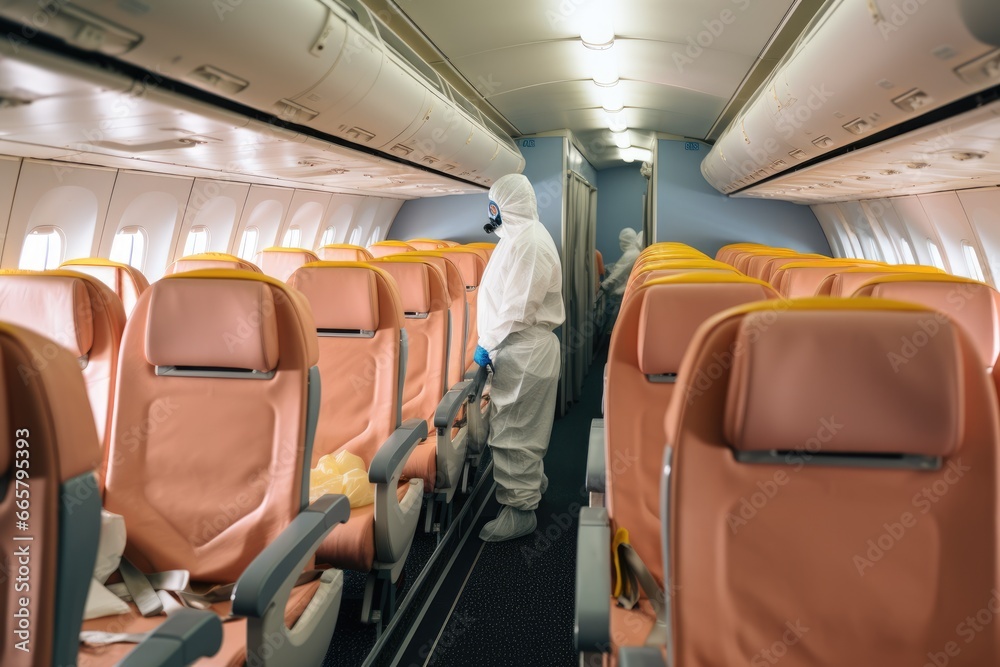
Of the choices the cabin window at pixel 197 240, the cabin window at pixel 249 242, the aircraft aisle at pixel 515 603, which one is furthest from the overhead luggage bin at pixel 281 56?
the cabin window at pixel 249 242

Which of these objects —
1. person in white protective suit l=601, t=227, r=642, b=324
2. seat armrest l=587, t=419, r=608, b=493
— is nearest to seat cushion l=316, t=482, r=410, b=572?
seat armrest l=587, t=419, r=608, b=493

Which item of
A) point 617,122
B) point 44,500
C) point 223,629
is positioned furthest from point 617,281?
point 44,500

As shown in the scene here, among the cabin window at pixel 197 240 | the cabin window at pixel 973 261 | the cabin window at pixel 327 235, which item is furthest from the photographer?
the cabin window at pixel 327 235

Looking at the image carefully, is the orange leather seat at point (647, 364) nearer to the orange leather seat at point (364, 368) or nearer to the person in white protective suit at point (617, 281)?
the orange leather seat at point (364, 368)

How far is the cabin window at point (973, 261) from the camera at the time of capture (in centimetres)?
555

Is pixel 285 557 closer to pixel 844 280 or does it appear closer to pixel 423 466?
pixel 423 466

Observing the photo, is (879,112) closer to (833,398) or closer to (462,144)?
(833,398)

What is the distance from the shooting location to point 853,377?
1.28m

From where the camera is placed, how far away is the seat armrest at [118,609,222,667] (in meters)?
1.23

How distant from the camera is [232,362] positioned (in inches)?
80.6

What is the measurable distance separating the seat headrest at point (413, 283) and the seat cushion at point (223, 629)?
1.94m

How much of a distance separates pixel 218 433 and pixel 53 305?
0.90m

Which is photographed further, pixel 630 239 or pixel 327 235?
pixel 630 239

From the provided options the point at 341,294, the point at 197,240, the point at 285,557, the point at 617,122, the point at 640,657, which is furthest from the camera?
the point at 617,122
